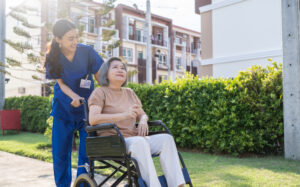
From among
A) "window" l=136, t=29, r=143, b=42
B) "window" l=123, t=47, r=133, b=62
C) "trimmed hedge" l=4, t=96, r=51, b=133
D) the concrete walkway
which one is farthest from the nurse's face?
"window" l=136, t=29, r=143, b=42

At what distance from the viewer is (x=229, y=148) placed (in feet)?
19.8

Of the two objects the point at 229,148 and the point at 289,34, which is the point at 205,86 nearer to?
the point at 229,148

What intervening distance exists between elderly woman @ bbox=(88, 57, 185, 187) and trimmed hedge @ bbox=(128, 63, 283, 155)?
3438mm

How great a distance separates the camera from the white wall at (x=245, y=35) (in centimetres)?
1245

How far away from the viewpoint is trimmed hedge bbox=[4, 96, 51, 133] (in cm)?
1245

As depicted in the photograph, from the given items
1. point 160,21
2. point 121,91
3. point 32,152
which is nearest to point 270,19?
point 32,152

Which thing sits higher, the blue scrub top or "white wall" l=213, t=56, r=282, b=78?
"white wall" l=213, t=56, r=282, b=78

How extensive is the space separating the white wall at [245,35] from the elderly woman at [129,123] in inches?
418

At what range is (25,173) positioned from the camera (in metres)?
4.90

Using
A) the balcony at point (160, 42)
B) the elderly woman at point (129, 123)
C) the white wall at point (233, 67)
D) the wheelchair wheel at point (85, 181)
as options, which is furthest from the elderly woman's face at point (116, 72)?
the balcony at point (160, 42)

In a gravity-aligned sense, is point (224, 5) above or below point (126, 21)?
below

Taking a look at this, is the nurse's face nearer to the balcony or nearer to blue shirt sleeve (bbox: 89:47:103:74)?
blue shirt sleeve (bbox: 89:47:103:74)

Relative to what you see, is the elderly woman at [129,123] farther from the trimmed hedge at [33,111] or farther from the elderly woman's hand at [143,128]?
the trimmed hedge at [33,111]

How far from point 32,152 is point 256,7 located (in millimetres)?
10418
